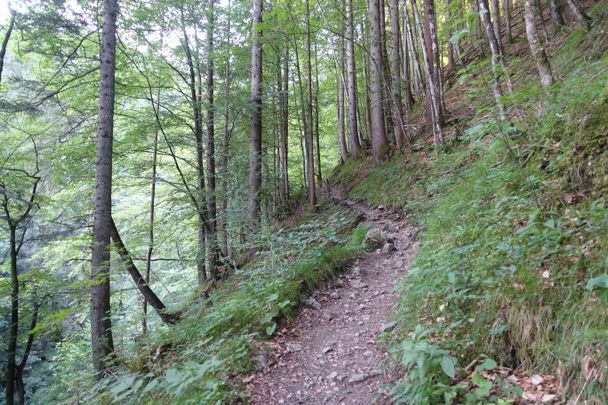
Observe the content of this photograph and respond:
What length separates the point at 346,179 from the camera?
530 inches

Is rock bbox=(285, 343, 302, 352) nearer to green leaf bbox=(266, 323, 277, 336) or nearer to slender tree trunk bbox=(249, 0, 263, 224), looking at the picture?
green leaf bbox=(266, 323, 277, 336)

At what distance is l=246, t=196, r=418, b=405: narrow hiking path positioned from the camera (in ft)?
9.70

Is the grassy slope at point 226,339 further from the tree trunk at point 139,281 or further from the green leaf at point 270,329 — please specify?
the tree trunk at point 139,281

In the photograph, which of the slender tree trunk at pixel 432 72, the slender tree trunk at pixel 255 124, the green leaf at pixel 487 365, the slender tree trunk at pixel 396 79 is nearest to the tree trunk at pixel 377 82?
the slender tree trunk at pixel 396 79

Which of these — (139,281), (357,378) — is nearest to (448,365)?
(357,378)

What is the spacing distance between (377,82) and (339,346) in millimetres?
8954

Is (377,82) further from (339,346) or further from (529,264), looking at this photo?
(529,264)

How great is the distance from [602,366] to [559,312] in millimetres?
437

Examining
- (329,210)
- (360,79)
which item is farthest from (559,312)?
(360,79)

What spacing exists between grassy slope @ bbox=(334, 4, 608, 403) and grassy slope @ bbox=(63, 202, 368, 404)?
5.19 feet

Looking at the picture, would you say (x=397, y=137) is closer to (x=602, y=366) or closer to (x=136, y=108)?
(x=136, y=108)

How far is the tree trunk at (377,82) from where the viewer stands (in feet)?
33.3

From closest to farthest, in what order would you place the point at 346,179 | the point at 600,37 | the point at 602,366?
the point at 602,366, the point at 600,37, the point at 346,179

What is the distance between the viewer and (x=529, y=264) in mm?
2479
